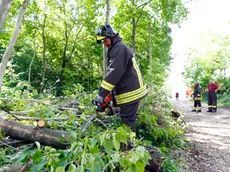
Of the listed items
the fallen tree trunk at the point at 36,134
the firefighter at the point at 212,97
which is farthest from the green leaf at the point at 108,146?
the firefighter at the point at 212,97

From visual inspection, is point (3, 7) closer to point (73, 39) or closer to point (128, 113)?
point (128, 113)

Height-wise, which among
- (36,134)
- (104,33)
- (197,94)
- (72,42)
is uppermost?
(72,42)

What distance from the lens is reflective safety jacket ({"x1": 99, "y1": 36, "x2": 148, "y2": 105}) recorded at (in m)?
3.39

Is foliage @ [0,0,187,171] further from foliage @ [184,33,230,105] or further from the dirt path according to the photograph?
the dirt path

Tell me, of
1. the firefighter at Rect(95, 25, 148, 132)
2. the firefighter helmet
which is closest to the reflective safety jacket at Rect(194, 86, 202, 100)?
the firefighter at Rect(95, 25, 148, 132)

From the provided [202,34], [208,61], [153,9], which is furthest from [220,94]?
[153,9]

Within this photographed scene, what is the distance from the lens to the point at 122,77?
3.65 metres

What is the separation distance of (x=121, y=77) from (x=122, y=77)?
71 millimetres

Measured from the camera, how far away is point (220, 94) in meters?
19.4

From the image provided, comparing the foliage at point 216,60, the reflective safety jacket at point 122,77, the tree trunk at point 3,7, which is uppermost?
the foliage at point 216,60

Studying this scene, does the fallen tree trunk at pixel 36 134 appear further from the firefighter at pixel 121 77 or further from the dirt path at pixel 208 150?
the dirt path at pixel 208 150

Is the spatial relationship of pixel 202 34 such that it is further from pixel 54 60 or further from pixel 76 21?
pixel 54 60

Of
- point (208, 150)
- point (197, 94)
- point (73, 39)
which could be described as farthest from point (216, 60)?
point (208, 150)

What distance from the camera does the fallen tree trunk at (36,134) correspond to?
2.81 metres
